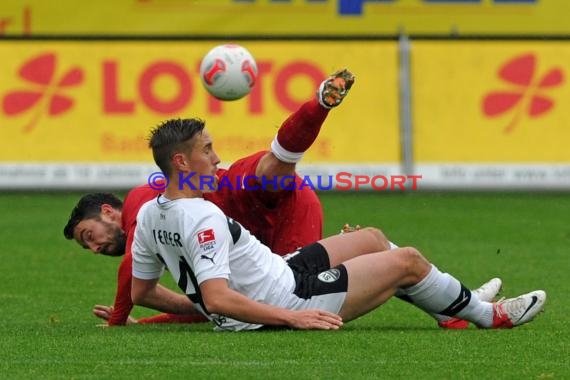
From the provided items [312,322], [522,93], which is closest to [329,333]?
[312,322]

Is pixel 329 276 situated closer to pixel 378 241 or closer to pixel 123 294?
pixel 378 241

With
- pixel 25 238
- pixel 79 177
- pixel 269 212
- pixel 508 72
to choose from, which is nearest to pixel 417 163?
pixel 508 72

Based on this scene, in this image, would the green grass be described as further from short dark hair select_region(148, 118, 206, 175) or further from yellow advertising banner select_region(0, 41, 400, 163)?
yellow advertising banner select_region(0, 41, 400, 163)

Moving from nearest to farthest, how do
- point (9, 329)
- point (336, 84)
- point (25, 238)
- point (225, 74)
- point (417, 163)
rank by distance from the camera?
point (336, 84)
point (9, 329)
point (225, 74)
point (25, 238)
point (417, 163)

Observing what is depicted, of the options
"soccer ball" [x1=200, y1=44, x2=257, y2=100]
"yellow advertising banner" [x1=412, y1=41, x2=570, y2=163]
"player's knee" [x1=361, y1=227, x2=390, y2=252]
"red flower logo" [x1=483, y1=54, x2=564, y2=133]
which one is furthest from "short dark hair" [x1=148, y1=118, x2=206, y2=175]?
"red flower logo" [x1=483, y1=54, x2=564, y2=133]

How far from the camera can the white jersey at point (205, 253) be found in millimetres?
8211

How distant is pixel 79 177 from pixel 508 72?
5445 millimetres

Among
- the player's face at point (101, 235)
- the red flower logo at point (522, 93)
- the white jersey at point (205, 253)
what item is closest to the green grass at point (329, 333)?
the white jersey at point (205, 253)

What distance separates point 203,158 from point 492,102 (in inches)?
410

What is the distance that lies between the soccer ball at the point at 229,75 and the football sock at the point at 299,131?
16.2ft

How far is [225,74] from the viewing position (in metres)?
13.7

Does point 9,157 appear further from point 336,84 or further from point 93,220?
point 336,84

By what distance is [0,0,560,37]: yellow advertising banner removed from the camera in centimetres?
2117

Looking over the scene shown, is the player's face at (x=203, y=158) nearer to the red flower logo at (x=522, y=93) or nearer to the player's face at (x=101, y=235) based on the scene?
the player's face at (x=101, y=235)
